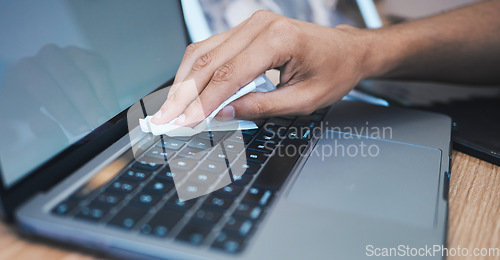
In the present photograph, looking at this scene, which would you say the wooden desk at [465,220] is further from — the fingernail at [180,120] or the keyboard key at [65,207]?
the fingernail at [180,120]

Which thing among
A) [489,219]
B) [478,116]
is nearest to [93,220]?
[489,219]

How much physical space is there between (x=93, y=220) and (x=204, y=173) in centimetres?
11

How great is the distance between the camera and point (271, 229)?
1.01 ft

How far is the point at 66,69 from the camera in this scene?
0.38 m

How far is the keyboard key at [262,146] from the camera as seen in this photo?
1.41 ft

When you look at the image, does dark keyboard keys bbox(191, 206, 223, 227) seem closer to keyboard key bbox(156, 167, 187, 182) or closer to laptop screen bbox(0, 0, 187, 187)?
keyboard key bbox(156, 167, 187, 182)

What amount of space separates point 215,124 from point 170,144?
0.07 meters

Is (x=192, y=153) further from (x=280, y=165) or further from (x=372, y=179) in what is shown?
(x=372, y=179)

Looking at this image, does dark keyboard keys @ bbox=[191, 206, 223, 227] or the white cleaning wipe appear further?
the white cleaning wipe

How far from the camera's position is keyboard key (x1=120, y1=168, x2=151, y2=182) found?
352 mm

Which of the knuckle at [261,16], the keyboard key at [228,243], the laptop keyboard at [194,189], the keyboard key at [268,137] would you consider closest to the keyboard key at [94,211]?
the laptop keyboard at [194,189]

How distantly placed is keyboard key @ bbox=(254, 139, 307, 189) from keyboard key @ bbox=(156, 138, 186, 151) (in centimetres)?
10

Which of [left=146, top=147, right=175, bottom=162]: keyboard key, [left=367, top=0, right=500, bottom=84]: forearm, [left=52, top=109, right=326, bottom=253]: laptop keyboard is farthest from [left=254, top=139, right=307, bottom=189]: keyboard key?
[left=367, top=0, right=500, bottom=84]: forearm

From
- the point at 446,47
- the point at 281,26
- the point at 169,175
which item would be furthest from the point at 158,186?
the point at 446,47
